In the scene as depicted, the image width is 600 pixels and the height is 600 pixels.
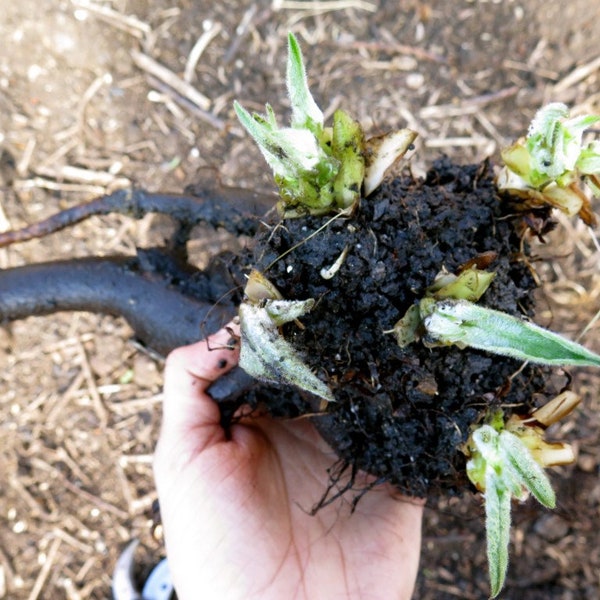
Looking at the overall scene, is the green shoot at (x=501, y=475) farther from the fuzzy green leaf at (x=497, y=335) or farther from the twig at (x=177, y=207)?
the twig at (x=177, y=207)

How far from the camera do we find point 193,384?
1.22m

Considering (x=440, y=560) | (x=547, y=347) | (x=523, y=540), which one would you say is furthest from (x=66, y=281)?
(x=523, y=540)

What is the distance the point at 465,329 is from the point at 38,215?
1685mm

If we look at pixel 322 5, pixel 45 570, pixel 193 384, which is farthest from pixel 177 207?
pixel 45 570

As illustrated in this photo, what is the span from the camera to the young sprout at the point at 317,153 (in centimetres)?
75

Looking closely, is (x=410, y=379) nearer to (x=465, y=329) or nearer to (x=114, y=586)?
(x=465, y=329)

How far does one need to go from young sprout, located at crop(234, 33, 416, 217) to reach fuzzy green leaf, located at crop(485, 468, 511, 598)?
45cm

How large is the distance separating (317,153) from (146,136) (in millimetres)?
1399

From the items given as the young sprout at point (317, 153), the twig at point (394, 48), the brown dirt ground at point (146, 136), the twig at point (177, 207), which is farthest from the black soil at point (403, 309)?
the twig at point (394, 48)

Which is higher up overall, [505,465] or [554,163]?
[554,163]

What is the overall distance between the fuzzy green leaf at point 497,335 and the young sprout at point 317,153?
0.67ft

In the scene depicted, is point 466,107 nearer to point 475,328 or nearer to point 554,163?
point 554,163

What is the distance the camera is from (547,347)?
685 millimetres

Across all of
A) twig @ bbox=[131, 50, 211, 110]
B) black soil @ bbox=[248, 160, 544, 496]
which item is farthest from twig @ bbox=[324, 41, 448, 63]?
black soil @ bbox=[248, 160, 544, 496]
